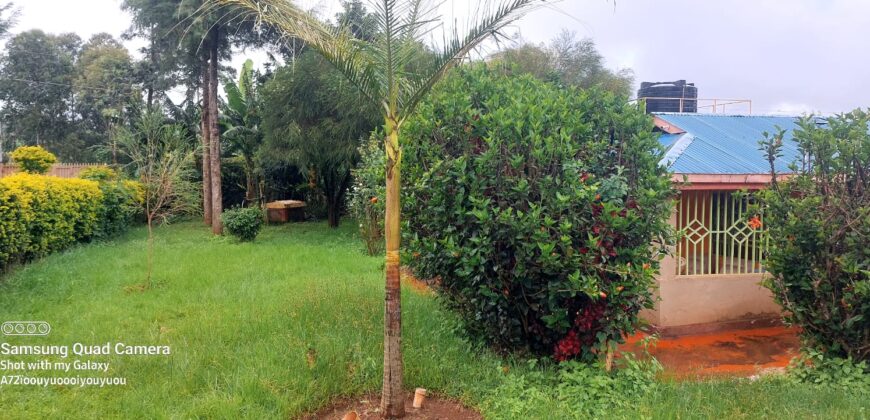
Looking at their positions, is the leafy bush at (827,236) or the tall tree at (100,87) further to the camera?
the tall tree at (100,87)

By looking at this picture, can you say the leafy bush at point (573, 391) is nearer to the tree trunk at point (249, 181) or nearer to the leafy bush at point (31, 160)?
the leafy bush at point (31, 160)

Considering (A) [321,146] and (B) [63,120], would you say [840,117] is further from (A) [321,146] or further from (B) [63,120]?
(B) [63,120]

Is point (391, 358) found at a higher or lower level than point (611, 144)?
lower

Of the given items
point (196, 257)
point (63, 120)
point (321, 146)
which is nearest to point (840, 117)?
point (196, 257)

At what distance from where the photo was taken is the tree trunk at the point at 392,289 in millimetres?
3506

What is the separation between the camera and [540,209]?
12.2 ft

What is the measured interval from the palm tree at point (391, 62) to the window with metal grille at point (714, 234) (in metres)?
4.87

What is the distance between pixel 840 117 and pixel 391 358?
15.0 ft

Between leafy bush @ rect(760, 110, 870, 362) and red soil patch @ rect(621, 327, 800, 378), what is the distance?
109 centimetres

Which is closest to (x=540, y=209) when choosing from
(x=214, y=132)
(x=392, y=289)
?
(x=392, y=289)

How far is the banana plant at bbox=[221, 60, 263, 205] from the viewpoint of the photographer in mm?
17281

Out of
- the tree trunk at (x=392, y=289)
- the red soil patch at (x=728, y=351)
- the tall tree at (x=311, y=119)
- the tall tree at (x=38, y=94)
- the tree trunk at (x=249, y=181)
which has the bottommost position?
the red soil patch at (x=728, y=351)

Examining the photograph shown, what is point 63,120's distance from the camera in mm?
26500

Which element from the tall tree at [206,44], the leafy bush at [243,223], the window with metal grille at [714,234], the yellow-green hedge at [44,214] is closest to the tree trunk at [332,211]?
the tall tree at [206,44]
